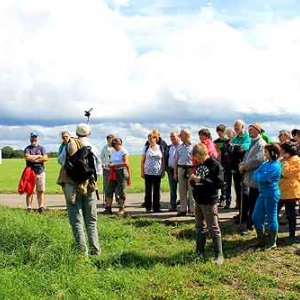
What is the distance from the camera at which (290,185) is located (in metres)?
10.2

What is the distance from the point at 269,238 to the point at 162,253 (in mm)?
1718

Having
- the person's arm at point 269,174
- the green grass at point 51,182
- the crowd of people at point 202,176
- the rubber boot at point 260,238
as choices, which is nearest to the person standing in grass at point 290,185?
the crowd of people at point 202,176

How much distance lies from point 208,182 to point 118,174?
5.34 meters

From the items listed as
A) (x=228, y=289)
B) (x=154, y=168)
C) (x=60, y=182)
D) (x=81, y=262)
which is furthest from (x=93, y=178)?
(x=154, y=168)

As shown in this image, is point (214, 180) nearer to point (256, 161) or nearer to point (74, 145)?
point (256, 161)

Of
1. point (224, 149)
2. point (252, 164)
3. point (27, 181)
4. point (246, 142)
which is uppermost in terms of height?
point (246, 142)

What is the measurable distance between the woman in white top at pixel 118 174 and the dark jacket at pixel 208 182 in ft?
16.4

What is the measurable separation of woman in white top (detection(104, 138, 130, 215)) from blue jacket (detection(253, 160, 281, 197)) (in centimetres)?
479

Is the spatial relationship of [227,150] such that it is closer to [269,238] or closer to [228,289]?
[269,238]

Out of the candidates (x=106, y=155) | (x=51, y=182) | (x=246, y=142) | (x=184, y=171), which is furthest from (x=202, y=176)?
(x=51, y=182)

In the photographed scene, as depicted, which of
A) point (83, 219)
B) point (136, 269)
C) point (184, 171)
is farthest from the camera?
point (184, 171)

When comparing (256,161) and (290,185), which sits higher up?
(256,161)

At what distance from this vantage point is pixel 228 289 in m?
7.59

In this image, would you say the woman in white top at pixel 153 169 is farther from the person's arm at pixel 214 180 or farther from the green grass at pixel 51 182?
the green grass at pixel 51 182
